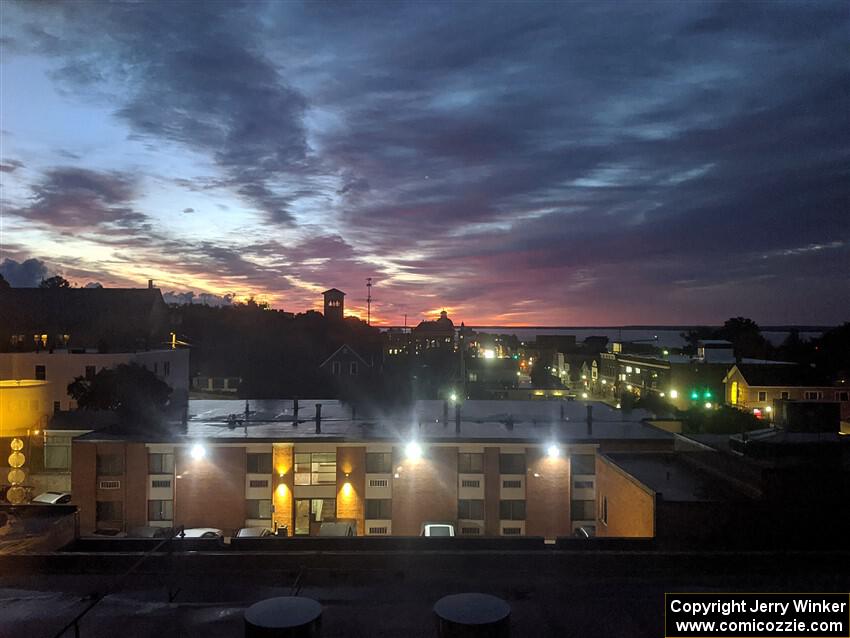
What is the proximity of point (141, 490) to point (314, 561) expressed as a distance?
54.2 feet

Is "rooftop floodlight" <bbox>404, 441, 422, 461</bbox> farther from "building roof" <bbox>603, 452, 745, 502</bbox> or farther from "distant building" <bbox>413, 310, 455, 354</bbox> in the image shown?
"distant building" <bbox>413, 310, 455, 354</bbox>

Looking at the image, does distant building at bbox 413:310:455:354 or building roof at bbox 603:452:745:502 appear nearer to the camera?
building roof at bbox 603:452:745:502

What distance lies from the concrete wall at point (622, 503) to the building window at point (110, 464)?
20.1 meters

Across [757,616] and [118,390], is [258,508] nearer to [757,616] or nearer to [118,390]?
[757,616]

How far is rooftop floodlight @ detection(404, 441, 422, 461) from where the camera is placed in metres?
23.8

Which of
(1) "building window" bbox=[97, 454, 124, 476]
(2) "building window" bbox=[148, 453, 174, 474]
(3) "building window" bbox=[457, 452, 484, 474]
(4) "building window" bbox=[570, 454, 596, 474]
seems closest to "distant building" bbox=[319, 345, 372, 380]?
(2) "building window" bbox=[148, 453, 174, 474]

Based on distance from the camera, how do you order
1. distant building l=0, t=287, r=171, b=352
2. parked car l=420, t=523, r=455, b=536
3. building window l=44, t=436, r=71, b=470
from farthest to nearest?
distant building l=0, t=287, r=171, b=352 < building window l=44, t=436, r=71, b=470 < parked car l=420, t=523, r=455, b=536

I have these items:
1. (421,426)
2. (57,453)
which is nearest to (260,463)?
(421,426)

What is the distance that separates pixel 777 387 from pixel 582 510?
1575 inches

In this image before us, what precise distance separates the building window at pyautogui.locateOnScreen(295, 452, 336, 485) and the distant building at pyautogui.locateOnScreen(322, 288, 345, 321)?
55167 mm

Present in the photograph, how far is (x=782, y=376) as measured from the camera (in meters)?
53.5

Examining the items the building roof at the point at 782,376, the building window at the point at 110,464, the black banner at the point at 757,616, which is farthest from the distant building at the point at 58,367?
the building roof at the point at 782,376

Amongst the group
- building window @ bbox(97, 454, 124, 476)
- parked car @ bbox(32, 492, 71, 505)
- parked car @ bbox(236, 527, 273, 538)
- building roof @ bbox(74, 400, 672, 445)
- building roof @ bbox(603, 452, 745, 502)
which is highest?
building roof @ bbox(74, 400, 672, 445)

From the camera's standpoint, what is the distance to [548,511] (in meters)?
23.5
